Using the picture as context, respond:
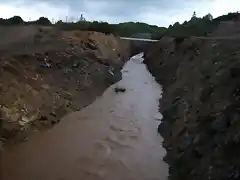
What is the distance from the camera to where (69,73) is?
20.0m

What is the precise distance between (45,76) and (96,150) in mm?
7572

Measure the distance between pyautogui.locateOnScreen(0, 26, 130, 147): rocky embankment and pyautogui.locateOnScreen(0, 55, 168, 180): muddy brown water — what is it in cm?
71

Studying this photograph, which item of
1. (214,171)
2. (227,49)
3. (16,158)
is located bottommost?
(16,158)

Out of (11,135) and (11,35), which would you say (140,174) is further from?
(11,35)

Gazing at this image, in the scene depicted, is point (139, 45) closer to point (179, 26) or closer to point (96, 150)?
point (179, 26)

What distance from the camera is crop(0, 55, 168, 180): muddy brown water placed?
378 inches

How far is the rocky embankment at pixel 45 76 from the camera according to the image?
13.0 meters

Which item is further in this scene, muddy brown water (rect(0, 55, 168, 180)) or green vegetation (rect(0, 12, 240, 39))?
green vegetation (rect(0, 12, 240, 39))

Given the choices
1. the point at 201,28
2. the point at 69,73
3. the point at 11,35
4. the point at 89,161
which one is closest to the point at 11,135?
the point at 89,161

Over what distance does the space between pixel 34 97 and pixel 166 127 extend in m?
5.80

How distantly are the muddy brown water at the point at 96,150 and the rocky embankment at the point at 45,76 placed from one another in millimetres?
705

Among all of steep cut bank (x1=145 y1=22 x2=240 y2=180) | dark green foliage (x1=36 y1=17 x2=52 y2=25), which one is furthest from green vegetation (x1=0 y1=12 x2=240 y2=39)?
steep cut bank (x1=145 y1=22 x2=240 y2=180)

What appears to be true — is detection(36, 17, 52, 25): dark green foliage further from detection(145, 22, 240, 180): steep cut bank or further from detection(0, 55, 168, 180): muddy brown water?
detection(145, 22, 240, 180): steep cut bank

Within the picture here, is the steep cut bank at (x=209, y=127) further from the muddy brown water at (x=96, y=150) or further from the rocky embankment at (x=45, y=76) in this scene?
the rocky embankment at (x=45, y=76)
